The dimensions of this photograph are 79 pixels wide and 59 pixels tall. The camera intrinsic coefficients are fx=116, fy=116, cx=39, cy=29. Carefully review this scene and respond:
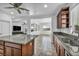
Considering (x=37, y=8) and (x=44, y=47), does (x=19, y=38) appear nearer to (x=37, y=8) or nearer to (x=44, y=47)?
(x=44, y=47)

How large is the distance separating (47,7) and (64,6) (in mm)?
309

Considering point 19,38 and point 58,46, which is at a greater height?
point 19,38

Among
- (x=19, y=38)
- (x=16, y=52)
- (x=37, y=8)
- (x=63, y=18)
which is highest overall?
(x=37, y=8)

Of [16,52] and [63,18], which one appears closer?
[16,52]

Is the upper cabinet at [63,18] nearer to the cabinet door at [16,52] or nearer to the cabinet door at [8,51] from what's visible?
the cabinet door at [16,52]

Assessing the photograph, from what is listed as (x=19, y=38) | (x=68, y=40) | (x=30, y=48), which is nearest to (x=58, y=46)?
(x=68, y=40)

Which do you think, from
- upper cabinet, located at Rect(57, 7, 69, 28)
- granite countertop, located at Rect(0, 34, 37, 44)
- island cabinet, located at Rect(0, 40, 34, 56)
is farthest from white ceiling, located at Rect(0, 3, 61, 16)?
island cabinet, located at Rect(0, 40, 34, 56)

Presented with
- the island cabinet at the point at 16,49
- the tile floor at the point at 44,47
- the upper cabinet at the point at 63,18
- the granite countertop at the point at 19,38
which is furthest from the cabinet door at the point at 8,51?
the upper cabinet at the point at 63,18

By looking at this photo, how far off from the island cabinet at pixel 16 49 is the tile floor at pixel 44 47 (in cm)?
9

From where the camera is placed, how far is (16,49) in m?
2.04

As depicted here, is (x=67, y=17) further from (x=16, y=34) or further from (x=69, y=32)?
(x=16, y=34)

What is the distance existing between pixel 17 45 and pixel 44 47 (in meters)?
0.48

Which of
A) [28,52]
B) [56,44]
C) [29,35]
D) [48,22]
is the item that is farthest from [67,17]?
[28,52]

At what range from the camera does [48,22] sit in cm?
214
